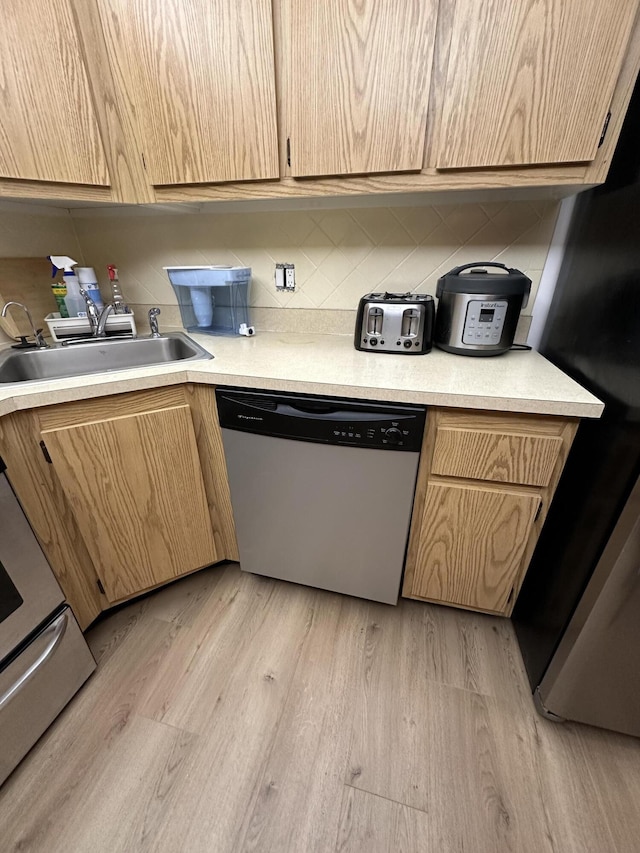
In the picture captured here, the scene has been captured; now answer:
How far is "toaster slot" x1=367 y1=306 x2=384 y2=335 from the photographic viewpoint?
118 centimetres

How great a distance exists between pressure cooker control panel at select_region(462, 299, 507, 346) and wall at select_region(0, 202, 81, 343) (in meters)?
1.71

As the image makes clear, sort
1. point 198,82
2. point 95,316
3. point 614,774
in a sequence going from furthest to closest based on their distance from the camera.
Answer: point 95,316
point 198,82
point 614,774

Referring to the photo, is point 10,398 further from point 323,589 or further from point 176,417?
point 323,589

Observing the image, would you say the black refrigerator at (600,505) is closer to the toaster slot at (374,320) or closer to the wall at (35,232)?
the toaster slot at (374,320)

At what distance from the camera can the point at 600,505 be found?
0.83 meters

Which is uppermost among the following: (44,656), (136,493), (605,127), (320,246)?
(605,127)

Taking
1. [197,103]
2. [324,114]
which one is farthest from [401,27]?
[197,103]

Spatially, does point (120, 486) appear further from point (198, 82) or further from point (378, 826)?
point (198, 82)

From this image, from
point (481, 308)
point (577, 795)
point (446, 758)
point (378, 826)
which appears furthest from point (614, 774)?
point (481, 308)

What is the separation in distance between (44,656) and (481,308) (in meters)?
1.58

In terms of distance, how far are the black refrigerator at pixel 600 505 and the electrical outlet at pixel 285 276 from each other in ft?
3.33

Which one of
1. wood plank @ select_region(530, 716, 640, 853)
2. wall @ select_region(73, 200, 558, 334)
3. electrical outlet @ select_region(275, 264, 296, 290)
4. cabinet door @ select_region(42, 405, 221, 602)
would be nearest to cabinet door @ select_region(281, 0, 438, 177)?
wall @ select_region(73, 200, 558, 334)

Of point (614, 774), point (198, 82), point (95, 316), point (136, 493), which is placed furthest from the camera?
point (95, 316)

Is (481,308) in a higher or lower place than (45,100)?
lower
